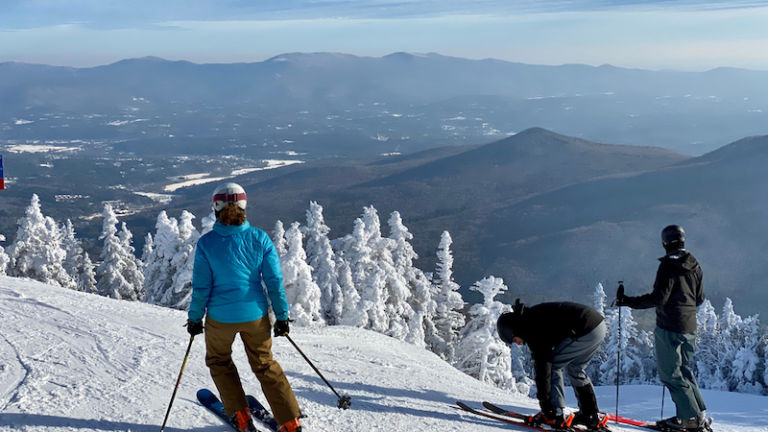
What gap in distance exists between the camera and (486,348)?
24312mm

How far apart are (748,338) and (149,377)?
138 feet

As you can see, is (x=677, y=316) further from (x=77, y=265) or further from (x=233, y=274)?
(x=77, y=265)

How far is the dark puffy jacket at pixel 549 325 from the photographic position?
6953 mm

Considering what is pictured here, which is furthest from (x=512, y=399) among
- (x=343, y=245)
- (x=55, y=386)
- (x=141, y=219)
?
(x=141, y=219)

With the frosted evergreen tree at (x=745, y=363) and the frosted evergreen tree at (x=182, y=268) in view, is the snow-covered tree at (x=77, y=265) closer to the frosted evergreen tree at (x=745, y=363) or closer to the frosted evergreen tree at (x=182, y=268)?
the frosted evergreen tree at (x=182, y=268)

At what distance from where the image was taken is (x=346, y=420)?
7633 millimetres

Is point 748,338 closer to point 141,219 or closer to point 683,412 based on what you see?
point 683,412

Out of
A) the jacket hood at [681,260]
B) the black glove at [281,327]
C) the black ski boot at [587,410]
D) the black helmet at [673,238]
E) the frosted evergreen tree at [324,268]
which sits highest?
the black helmet at [673,238]

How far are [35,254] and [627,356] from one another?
3942cm

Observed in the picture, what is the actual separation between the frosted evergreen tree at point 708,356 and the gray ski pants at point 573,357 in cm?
3722

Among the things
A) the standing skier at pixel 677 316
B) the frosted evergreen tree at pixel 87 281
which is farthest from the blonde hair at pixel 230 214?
the frosted evergreen tree at pixel 87 281

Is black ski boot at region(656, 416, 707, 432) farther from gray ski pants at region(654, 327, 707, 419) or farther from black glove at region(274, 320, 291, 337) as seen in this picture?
black glove at region(274, 320, 291, 337)

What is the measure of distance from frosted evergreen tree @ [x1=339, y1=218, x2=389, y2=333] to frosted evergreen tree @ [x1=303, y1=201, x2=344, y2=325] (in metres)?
0.93

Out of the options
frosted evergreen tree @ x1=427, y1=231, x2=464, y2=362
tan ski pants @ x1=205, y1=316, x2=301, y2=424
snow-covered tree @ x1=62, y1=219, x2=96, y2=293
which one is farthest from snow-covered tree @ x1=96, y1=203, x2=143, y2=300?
tan ski pants @ x1=205, y1=316, x2=301, y2=424
